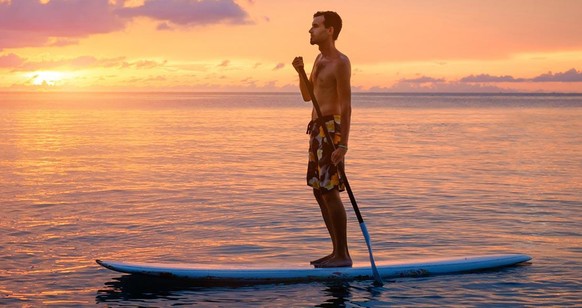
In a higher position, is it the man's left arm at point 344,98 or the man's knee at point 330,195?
the man's left arm at point 344,98

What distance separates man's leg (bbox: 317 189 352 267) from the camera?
9.00 m

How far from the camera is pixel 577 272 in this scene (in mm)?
9516

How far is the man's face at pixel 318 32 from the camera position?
8.98 meters

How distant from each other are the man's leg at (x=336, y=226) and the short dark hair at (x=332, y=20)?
69.8 inches

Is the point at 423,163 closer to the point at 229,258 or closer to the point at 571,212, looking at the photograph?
the point at 571,212

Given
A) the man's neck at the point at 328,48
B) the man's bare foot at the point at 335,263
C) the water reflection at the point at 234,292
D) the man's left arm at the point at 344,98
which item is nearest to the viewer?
the water reflection at the point at 234,292

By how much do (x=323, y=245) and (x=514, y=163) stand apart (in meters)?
14.4

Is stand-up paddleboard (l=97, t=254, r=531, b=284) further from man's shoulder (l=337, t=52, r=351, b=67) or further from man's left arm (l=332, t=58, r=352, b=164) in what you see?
man's shoulder (l=337, t=52, r=351, b=67)

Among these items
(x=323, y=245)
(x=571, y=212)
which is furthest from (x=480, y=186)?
(x=323, y=245)

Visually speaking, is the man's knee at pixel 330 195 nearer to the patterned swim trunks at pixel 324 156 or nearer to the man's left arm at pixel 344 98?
the patterned swim trunks at pixel 324 156

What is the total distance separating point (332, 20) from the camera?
9.02m

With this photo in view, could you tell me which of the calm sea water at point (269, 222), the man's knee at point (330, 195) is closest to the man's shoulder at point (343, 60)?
the man's knee at point (330, 195)

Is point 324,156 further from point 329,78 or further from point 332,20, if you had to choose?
point 332,20

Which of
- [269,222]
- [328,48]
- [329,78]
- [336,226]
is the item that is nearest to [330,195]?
[336,226]
